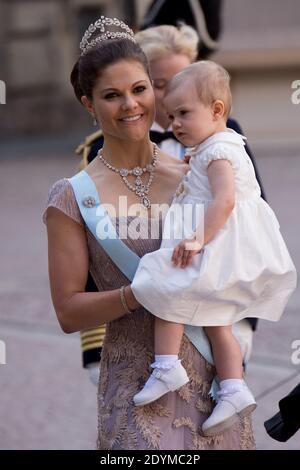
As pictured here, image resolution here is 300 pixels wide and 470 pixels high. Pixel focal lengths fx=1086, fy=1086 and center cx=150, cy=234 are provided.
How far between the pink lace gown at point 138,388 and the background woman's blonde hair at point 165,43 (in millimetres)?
1196

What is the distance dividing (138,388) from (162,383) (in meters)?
0.12

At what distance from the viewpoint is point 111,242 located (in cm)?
286

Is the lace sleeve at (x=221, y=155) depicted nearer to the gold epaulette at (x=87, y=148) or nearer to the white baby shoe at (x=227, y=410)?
the white baby shoe at (x=227, y=410)

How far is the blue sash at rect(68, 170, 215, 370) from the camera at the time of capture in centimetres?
286

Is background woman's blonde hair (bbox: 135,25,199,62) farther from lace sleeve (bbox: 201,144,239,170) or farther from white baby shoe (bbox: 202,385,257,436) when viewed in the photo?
white baby shoe (bbox: 202,385,257,436)

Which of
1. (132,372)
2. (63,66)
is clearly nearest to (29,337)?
(132,372)

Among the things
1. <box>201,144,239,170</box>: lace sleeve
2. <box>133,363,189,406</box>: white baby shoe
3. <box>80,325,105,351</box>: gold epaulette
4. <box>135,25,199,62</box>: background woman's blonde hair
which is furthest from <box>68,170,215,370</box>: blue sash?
<box>135,25,199,62</box>: background woman's blonde hair

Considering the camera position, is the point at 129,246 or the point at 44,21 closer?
the point at 129,246

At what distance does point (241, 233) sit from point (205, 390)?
45 cm

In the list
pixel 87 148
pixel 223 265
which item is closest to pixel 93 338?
pixel 87 148

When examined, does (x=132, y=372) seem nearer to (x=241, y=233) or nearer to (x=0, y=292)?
(x=241, y=233)

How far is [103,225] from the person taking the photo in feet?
9.41

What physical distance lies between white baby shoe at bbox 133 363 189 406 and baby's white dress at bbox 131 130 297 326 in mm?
135

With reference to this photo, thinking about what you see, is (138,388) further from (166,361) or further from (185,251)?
(185,251)
